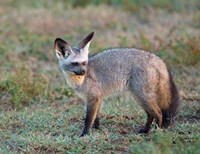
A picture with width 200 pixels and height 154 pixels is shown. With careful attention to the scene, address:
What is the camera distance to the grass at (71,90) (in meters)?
6.69

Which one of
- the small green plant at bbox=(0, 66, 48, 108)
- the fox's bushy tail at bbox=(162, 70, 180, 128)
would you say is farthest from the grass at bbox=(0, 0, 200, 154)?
the fox's bushy tail at bbox=(162, 70, 180, 128)

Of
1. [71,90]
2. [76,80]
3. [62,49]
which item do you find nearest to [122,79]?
[76,80]

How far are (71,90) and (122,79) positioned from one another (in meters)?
2.27

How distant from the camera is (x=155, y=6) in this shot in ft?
49.6

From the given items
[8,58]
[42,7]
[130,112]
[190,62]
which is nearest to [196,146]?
[130,112]

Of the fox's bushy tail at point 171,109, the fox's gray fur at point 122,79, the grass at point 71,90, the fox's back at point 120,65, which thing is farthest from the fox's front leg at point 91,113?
the fox's bushy tail at point 171,109

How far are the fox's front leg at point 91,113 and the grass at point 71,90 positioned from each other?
13 centimetres

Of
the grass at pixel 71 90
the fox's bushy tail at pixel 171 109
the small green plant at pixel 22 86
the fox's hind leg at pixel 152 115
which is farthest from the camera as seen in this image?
the small green plant at pixel 22 86

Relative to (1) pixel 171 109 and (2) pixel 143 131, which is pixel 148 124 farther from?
(1) pixel 171 109

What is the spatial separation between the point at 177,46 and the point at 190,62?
0.50 meters

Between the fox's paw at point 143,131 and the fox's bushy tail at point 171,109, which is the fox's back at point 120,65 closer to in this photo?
the fox's bushy tail at point 171,109

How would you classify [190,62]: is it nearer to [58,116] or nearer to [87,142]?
[58,116]

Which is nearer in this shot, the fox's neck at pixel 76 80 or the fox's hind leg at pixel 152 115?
the fox's hind leg at pixel 152 115

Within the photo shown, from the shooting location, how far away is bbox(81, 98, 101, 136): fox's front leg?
7121mm
